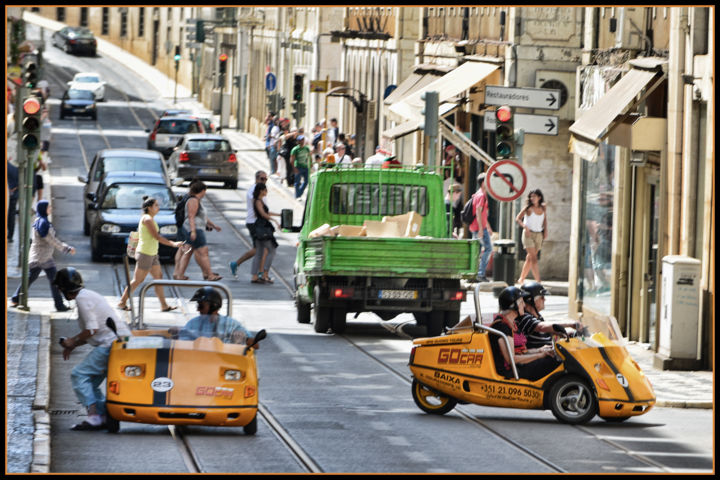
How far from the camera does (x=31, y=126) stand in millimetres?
23219

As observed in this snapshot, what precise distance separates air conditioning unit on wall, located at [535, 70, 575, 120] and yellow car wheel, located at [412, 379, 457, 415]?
16385mm

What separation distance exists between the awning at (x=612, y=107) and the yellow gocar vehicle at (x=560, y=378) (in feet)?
21.6

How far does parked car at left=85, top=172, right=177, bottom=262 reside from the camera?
30.6 m

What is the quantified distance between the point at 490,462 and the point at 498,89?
37.0ft

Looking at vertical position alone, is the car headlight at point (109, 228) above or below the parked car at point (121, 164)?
below

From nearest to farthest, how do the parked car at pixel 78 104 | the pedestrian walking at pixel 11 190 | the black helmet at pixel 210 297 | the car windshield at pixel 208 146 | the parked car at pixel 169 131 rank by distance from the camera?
the black helmet at pixel 210 297 → the pedestrian walking at pixel 11 190 → the car windshield at pixel 208 146 → the parked car at pixel 169 131 → the parked car at pixel 78 104

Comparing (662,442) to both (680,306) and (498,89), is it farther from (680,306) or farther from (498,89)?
(498,89)

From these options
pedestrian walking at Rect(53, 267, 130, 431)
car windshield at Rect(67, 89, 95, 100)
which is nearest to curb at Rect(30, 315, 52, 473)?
pedestrian walking at Rect(53, 267, 130, 431)

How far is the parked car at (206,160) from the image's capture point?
47.1 metres

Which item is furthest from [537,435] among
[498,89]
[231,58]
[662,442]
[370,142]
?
[231,58]

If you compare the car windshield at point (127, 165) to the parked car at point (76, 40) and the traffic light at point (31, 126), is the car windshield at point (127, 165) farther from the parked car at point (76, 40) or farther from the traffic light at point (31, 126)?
the parked car at point (76, 40)

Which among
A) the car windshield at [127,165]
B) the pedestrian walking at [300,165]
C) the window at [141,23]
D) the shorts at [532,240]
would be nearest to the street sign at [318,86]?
the pedestrian walking at [300,165]

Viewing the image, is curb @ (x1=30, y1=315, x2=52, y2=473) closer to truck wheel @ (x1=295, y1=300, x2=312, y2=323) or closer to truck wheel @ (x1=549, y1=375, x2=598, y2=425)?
truck wheel @ (x1=295, y1=300, x2=312, y2=323)

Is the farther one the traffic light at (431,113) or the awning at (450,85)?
the awning at (450,85)
